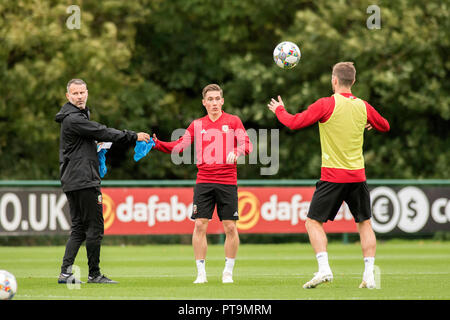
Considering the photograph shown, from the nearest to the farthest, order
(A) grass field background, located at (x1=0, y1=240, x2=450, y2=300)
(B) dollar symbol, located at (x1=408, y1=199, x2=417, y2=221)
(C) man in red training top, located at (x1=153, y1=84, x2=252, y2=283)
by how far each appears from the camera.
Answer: (A) grass field background, located at (x1=0, y1=240, x2=450, y2=300) → (C) man in red training top, located at (x1=153, y1=84, x2=252, y2=283) → (B) dollar symbol, located at (x1=408, y1=199, x2=417, y2=221)

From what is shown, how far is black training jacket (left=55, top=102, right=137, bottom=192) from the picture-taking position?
1004cm

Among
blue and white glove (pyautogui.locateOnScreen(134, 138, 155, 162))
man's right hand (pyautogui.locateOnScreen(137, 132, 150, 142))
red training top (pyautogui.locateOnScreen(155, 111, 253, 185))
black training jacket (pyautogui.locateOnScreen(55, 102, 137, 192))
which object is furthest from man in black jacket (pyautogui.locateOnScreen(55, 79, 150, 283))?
red training top (pyautogui.locateOnScreen(155, 111, 253, 185))

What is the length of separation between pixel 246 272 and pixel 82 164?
11.2ft

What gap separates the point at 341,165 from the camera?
937cm

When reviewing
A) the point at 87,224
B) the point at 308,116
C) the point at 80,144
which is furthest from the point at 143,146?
the point at 308,116

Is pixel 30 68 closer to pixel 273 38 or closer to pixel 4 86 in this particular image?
pixel 4 86

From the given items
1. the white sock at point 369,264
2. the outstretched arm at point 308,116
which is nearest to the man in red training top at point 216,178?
the outstretched arm at point 308,116

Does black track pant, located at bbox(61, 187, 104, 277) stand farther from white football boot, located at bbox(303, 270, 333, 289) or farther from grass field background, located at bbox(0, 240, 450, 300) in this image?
white football boot, located at bbox(303, 270, 333, 289)

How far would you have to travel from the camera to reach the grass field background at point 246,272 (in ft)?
29.6

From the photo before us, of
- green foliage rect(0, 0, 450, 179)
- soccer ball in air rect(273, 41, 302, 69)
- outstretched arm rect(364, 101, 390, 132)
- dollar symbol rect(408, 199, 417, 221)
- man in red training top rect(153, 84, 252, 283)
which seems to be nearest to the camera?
outstretched arm rect(364, 101, 390, 132)

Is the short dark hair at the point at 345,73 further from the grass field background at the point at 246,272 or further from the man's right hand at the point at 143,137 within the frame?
the man's right hand at the point at 143,137

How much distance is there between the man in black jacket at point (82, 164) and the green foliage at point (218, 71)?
512 inches

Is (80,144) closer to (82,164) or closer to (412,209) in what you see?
(82,164)

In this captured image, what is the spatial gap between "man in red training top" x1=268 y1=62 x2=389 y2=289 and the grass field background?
50 cm
